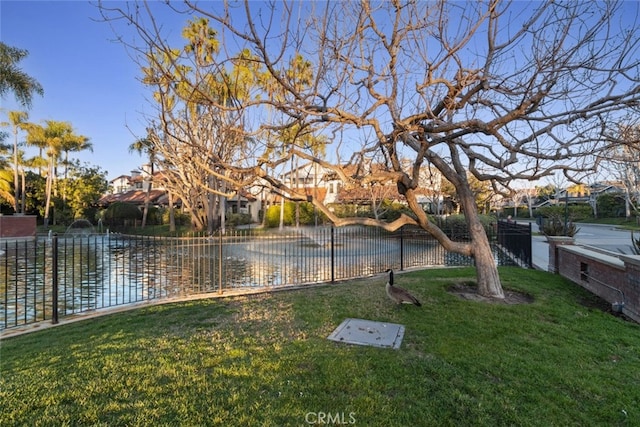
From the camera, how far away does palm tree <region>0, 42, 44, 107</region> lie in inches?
677

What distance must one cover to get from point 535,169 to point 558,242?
5.74m

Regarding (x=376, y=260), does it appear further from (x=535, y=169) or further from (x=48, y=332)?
(x=48, y=332)

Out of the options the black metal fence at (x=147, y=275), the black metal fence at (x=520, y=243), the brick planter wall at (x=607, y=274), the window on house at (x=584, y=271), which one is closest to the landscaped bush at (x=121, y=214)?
the black metal fence at (x=147, y=275)

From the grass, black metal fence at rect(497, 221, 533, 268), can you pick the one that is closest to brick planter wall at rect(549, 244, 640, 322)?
the grass

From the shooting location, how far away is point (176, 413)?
2688 mm

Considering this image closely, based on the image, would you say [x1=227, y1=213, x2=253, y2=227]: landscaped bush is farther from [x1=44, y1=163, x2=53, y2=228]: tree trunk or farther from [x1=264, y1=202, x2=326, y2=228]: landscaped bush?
[x1=44, y1=163, x2=53, y2=228]: tree trunk

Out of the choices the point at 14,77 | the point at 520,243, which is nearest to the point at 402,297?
the point at 520,243

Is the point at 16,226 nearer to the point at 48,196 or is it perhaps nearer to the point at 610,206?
the point at 48,196

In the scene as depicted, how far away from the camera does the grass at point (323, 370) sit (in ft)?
8.97

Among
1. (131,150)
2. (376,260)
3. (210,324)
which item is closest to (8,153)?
(131,150)

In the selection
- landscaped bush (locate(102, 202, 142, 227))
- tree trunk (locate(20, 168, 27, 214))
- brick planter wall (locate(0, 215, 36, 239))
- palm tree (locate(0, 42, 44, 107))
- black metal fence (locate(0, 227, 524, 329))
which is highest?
palm tree (locate(0, 42, 44, 107))
